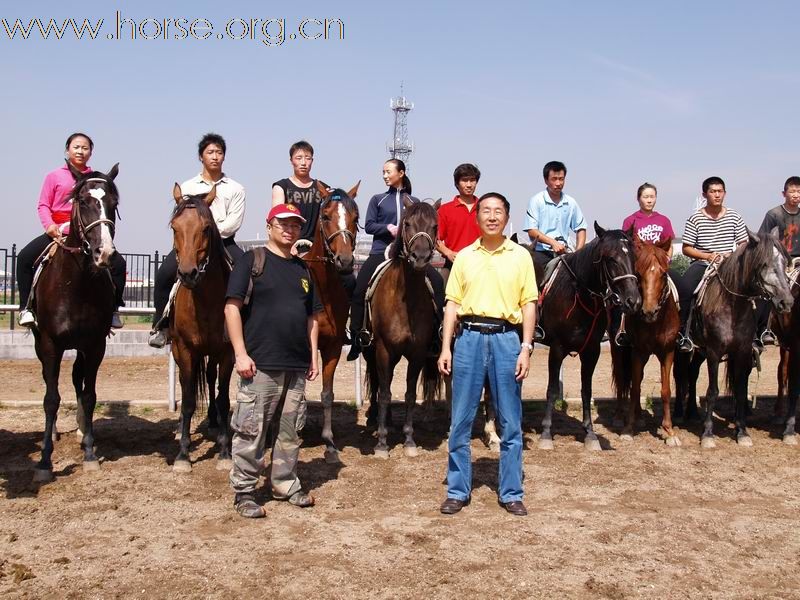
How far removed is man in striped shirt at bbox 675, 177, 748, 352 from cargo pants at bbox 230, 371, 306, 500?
516 centimetres

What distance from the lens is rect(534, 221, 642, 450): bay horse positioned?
8.05 meters

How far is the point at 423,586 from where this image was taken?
453 centimetres

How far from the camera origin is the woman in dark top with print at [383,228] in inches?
324

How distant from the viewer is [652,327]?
8781 millimetres

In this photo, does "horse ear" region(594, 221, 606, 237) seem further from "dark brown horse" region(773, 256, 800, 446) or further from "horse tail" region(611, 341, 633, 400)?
"dark brown horse" region(773, 256, 800, 446)

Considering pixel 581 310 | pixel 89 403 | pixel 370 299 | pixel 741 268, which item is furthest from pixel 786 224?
pixel 89 403

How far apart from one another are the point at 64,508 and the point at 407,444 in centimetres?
340

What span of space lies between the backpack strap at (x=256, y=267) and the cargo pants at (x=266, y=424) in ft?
1.94

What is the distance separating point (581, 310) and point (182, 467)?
4.49 meters

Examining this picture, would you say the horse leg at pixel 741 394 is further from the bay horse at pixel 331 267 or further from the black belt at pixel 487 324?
the bay horse at pixel 331 267

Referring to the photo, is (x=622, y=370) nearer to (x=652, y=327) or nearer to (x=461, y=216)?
(x=652, y=327)

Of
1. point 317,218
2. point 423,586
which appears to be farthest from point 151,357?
point 423,586

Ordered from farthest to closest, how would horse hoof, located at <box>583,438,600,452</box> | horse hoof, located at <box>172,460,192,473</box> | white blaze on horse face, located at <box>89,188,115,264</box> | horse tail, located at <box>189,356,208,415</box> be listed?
horse hoof, located at <box>583,438,600,452</box>
horse tail, located at <box>189,356,208,415</box>
horse hoof, located at <box>172,460,192,473</box>
white blaze on horse face, located at <box>89,188,115,264</box>

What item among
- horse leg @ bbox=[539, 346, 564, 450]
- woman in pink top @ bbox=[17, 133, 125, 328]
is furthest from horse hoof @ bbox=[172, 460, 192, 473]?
horse leg @ bbox=[539, 346, 564, 450]
